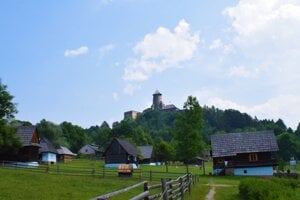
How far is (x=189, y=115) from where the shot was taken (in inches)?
2405

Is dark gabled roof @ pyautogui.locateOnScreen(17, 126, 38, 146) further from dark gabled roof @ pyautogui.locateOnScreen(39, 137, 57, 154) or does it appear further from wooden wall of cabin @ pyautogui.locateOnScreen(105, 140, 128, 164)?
wooden wall of cabin @ pyautogui.locateOnScreen(105, 140, 128, 164)

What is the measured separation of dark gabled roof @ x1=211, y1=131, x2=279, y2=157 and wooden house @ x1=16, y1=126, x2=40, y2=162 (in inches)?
1069

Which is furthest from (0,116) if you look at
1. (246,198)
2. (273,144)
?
(246,198)

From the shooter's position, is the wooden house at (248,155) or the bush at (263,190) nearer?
the bush at (263,190)

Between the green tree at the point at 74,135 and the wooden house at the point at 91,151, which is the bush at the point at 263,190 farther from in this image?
the green tree at the point at 74,135

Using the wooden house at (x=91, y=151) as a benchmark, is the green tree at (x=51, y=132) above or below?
above

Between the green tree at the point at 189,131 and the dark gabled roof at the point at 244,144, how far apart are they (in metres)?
5.44

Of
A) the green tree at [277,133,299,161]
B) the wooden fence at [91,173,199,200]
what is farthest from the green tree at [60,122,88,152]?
the wooden fence at [91,173,199,200]

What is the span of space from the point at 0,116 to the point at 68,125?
293 ft

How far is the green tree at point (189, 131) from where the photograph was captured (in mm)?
59594

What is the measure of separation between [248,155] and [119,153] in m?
29.4

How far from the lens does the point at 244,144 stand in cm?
6400

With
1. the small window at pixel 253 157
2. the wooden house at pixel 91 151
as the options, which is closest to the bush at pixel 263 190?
the small window at pixel 253 157

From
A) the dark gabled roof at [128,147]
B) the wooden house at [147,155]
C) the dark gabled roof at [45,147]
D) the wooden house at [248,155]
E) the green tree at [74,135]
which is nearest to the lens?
the wooden house at [248,155]
